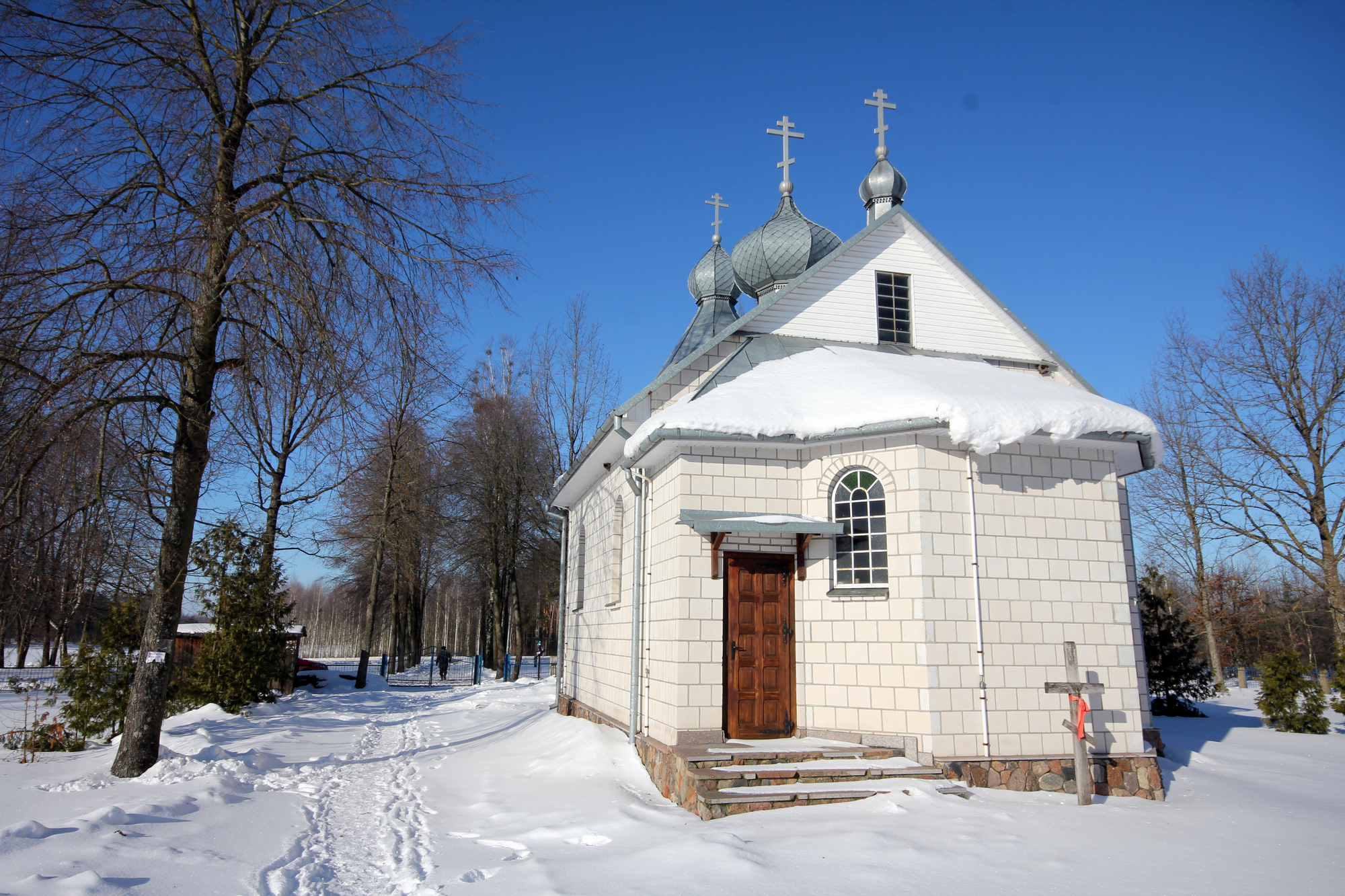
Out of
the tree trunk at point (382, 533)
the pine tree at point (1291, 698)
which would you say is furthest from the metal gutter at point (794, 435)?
the tree trunk at point (382, 533)

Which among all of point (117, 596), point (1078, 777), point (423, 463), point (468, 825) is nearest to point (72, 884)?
point (468, 825)

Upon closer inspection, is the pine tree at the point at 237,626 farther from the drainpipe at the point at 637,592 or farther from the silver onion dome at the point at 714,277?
the silver onion dome at the point at 714,277

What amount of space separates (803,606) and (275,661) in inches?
421

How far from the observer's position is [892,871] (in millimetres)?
5559

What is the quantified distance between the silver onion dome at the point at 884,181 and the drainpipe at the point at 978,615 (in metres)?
6.52

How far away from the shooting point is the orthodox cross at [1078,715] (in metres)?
7.95

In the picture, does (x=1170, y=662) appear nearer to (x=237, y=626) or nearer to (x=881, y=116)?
(x=881, y=116)

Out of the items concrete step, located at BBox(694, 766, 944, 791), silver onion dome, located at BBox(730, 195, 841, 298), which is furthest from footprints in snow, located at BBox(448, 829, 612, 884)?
silver onion dome, located at BBox(730, 195, 841, 298)

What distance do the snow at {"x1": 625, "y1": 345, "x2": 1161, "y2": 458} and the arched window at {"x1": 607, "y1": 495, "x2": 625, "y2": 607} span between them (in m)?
2.37

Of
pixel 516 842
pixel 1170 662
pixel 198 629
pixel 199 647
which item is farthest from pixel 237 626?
pixel 1170 662

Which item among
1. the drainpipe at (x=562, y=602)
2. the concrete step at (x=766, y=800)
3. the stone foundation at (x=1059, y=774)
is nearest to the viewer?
the concrete step at (x=766, y=800)

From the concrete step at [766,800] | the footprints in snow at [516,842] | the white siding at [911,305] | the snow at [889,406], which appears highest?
the white siding at [911,305]

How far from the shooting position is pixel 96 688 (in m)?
10.6

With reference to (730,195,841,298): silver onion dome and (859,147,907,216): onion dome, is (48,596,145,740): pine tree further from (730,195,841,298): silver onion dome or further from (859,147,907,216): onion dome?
(859,147,907,216): onion dome
